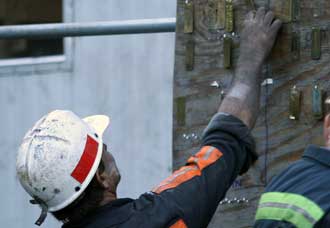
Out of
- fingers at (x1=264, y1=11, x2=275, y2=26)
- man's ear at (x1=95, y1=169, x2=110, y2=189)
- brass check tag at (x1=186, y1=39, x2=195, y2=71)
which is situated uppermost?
fingers at (x1=264, y1=11, x2=275, y2=26)

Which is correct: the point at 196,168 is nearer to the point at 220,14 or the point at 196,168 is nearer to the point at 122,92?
the point at 220,14

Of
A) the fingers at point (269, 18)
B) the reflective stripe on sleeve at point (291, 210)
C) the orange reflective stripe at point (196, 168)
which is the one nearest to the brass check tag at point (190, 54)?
the fingers at point (269, 18)

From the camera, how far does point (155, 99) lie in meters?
6.67

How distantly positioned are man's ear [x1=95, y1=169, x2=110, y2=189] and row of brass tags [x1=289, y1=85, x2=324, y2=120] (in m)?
0.93

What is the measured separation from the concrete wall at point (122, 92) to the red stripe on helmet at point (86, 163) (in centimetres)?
348

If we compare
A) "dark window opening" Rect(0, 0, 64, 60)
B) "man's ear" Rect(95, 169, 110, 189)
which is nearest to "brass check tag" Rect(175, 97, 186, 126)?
"man's ear" Rect(95, 169, 110, 189)

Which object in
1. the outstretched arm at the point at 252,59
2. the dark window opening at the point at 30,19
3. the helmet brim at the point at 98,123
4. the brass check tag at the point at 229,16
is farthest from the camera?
the dark window opening at the point at 30,19

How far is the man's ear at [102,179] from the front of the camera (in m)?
3.11

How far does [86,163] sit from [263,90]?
1029 mm

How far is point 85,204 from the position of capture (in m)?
3.09

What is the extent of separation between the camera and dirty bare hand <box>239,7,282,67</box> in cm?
362

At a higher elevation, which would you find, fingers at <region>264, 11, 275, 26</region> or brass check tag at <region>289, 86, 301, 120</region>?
fingers at <region>264, 11, 275, 26</region>

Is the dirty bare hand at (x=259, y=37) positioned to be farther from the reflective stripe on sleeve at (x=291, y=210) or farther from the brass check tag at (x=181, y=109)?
the reflective stripe on sleeve at (x=291, y=210)

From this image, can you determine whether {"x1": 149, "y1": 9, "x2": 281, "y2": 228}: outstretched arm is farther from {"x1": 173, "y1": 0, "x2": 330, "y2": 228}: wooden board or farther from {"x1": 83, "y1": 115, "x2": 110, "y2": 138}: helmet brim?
{"x1": 83, "y1": 115, "x2": 110, "y2": 138}: helmet brim
